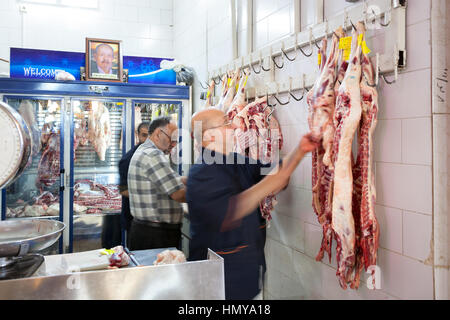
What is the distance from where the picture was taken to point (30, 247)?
1355mm

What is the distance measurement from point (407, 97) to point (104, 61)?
3.79 m

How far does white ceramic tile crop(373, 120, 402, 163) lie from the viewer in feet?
6.22

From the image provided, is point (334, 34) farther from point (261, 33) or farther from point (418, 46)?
point (261, 33)

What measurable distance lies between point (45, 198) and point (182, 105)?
204cm

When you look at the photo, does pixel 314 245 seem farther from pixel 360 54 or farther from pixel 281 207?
pixel 360 54

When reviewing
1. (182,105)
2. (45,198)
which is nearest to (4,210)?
(45,198)

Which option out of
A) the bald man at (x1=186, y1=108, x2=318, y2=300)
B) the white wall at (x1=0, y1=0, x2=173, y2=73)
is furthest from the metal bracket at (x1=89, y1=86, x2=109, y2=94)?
the bald man at (x1=186, y1=108, x2=318, y2=300)

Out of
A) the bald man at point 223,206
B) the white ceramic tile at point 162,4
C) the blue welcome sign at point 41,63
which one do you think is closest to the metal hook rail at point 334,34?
the bald man at point 223,206

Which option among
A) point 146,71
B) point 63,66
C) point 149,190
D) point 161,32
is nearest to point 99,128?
point 63,66

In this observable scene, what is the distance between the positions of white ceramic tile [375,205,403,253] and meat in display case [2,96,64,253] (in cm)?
378

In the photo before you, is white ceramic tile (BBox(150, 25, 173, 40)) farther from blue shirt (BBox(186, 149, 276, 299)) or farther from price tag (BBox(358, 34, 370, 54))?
price tag (BBox(358, 34, 370, 54))

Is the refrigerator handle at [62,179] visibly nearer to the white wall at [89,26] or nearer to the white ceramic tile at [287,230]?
the white wall at [89,26]

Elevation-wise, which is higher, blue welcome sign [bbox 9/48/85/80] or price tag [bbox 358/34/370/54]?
blue welcome sign [bbox 9/48/85/80]

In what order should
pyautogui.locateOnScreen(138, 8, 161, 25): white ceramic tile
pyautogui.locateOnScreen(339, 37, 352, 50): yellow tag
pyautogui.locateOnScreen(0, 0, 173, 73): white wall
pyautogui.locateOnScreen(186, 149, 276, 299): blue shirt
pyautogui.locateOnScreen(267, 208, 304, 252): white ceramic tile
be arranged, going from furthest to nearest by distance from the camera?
pyautogui.locateOnScreen(138, 8, 161, 25): white ceramic tile
pyautogui.locateOnScreen(0, 0, 173, 73): white wall
pyautogui.locateOnScreen(267, 208, 304, 252): white ceramic tile
pyautogui.locateOnScreen(186, 149, 276, 299): blue shirt
pyautogui.locateOnScreen(339, 37, 352, 50): yellow tag
